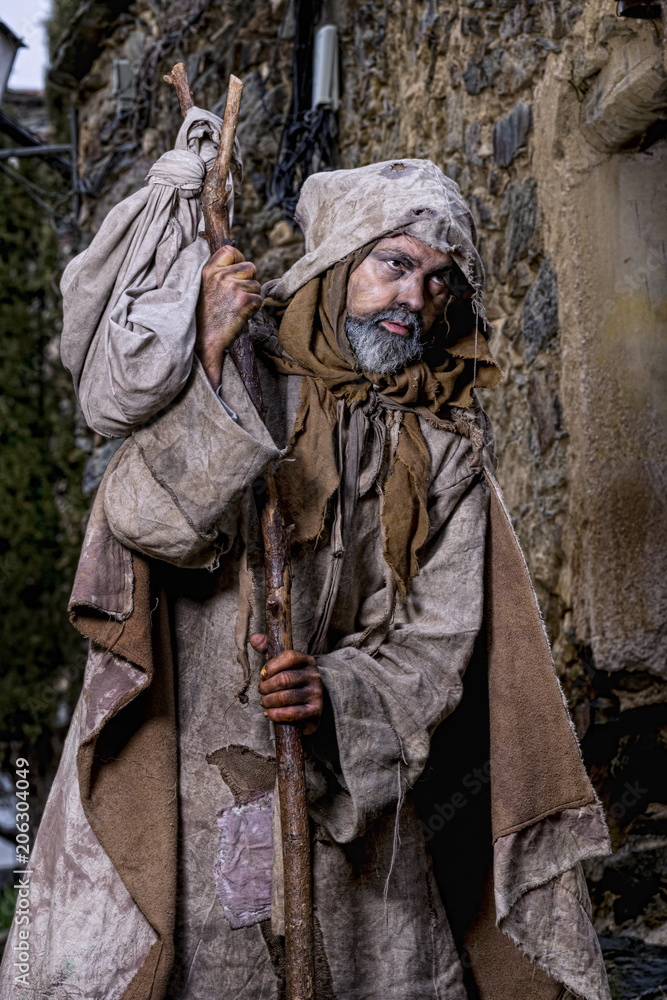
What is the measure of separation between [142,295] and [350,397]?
464mm

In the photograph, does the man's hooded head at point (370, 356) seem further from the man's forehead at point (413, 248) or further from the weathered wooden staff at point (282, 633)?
the weathered wooden staff at point (282, 633)

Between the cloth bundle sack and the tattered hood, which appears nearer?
the cloth bundle sack

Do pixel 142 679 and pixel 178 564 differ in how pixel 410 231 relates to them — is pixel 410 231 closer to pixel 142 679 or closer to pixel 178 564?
pixel 178 564

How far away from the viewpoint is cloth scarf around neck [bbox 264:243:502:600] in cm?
202

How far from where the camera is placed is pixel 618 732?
3.16 metres

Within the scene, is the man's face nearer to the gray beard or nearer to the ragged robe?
the gray beard

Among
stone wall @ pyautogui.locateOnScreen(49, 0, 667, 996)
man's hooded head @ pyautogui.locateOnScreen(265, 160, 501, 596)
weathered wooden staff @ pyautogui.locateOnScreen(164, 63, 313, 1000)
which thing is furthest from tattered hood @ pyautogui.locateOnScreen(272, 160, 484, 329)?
stone wall @ pyautogui.locateOnScreen(49, 0, 667, 996)

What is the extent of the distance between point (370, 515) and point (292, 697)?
462 mm

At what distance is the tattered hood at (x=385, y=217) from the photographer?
202cm

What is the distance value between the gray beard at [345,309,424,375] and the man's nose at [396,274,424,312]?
1 cm

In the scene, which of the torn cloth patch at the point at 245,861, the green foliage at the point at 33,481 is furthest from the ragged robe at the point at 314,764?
the green foliage at the point at 33,481

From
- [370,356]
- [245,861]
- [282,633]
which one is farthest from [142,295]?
[245,861]

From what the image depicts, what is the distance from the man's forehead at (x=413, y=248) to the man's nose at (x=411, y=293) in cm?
3

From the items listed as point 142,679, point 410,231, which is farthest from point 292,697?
point 410,231
